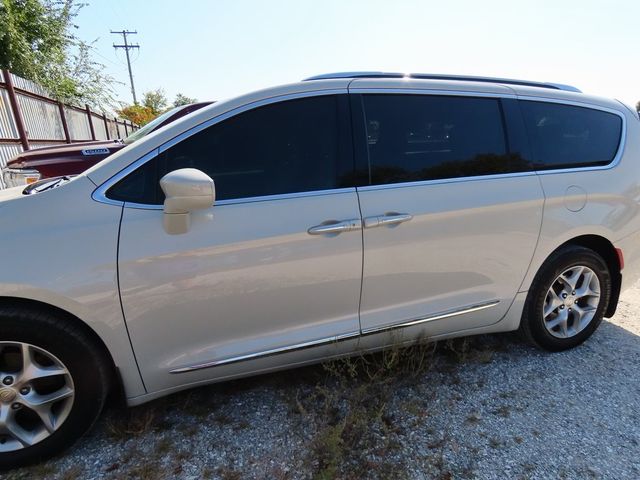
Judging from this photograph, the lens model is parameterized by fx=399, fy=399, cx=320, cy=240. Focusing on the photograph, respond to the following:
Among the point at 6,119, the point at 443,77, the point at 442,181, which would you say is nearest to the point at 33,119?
the point at 6,119

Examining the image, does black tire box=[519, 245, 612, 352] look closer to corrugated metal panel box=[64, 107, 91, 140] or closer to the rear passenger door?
the rear passenger door

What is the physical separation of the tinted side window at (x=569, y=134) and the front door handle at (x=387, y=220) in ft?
3.37

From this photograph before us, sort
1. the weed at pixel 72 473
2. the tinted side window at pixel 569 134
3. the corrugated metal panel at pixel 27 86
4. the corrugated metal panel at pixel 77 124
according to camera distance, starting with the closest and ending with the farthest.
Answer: the weed at pixel 72 473, the tinted side window at pixel 569 134, the corrugated metal panel at pixel 27 86, the corrugated metal panel at pixel 77 124

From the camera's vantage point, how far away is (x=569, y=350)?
287 centimetres

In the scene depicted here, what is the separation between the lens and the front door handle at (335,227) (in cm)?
199

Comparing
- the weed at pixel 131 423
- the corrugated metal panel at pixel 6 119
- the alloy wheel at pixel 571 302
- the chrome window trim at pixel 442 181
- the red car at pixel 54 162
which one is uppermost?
the corrugated metal panel at pixel 6 119

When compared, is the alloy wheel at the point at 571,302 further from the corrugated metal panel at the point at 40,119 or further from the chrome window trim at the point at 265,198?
the corrugated metal panel at the point at 40,119

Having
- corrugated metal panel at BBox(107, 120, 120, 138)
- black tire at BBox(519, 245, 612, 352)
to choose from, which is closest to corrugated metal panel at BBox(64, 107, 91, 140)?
corrugated metal panel at BBox(107, 120, 120, 138)

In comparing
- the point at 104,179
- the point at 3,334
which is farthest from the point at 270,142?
the point at 3,334

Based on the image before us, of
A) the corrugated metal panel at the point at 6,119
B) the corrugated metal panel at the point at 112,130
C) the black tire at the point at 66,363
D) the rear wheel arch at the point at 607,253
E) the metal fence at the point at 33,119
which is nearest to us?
the black tire at the point at 66,363

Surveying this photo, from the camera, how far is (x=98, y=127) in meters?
15.1

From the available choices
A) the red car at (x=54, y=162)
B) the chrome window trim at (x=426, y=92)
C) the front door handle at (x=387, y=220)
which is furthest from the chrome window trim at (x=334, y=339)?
the red car at (x=54, y=162)

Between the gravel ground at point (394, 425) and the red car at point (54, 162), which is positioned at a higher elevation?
the red car at point (54, 162)

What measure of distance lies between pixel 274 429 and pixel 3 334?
1.32 m
